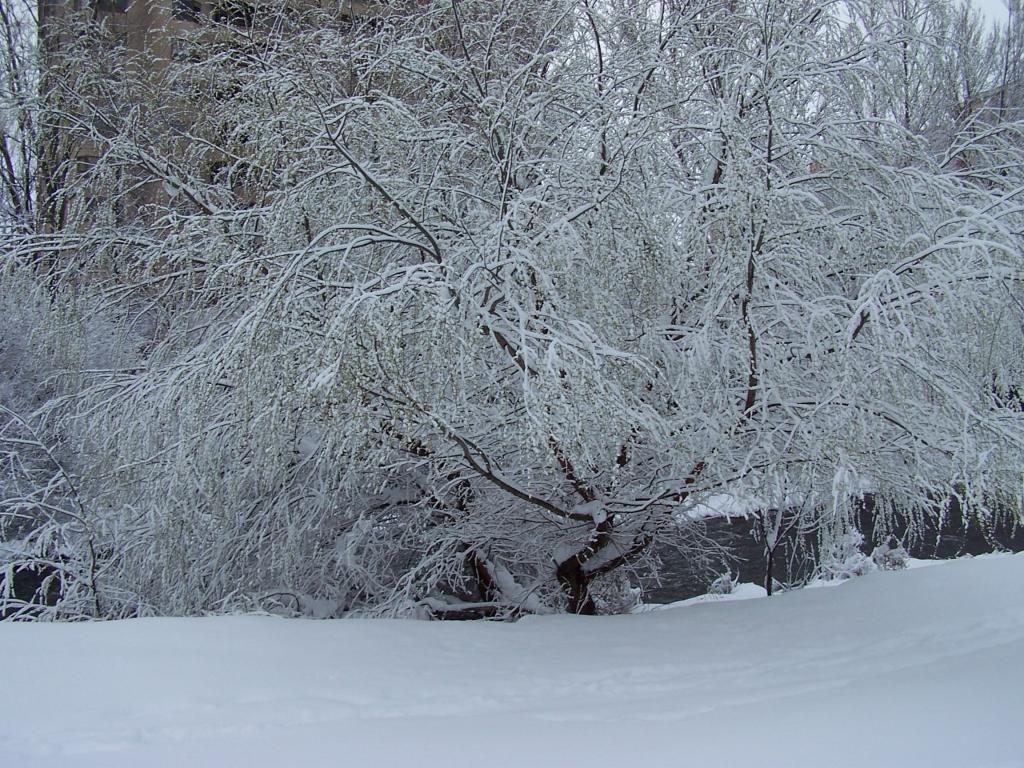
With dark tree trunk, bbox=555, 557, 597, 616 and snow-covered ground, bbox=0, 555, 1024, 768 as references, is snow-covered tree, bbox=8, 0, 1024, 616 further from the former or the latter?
snow-covered ground, bbox=0, 555, 1024, 768

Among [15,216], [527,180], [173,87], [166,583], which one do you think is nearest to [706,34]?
[527,180]

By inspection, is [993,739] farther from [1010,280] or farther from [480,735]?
[1010,280]

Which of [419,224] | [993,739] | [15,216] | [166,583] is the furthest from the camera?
[15,216]

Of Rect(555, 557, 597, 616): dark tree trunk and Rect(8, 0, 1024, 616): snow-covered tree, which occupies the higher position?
Rect(8, 0, 1024, 616): snow-covered tree

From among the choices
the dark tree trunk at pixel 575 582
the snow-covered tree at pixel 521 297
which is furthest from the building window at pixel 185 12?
the dark tree trunk at pixel 575 582

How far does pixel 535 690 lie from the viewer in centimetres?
412

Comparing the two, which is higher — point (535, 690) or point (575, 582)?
point (535, 690)

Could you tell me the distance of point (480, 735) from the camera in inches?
133

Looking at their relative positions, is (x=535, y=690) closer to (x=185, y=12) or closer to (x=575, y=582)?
(x=575, y=582)

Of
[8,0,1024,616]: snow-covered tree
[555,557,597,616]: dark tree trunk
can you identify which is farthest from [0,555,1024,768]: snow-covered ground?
[8,0,1024,616]: snow-covered tree

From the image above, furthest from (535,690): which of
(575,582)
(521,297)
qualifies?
(575,582)

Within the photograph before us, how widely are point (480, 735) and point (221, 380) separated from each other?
2.67 m

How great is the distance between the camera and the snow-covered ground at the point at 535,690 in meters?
3.10

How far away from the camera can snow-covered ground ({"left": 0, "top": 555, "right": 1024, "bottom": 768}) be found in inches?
122
